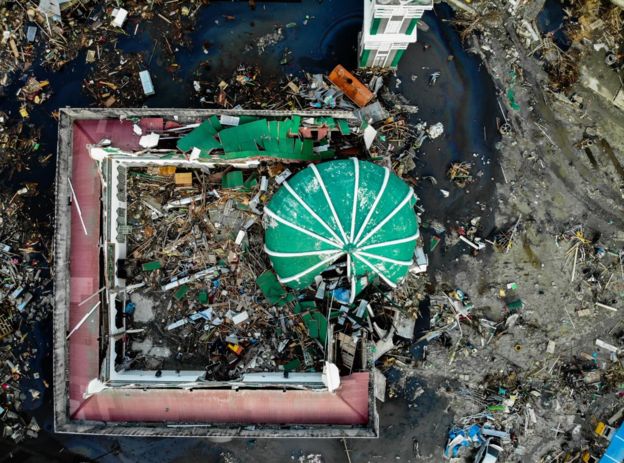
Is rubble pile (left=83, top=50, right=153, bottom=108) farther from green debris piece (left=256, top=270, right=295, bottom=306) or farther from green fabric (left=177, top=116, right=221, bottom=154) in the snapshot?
green debris piece (left=256, top=270, right=295, bottom=306)

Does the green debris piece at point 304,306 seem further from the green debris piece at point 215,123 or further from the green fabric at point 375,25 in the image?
the green fabric at point 375,25

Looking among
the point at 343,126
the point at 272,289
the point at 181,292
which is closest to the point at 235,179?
the point at 272,289

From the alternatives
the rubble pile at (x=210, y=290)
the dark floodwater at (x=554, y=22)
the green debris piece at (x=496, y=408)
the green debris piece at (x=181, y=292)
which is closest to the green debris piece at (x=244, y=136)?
the rubble pile at (x=210, y=290)

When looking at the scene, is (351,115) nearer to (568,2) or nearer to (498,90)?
(498,90)

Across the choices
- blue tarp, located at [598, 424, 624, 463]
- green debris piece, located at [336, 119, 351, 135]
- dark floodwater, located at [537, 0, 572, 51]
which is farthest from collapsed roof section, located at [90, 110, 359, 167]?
blue tarp, located at [598, 424, 624, 463]

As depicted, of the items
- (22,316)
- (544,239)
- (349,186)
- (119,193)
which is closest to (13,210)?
(22,316)

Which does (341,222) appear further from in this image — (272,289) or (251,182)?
(251,182)
